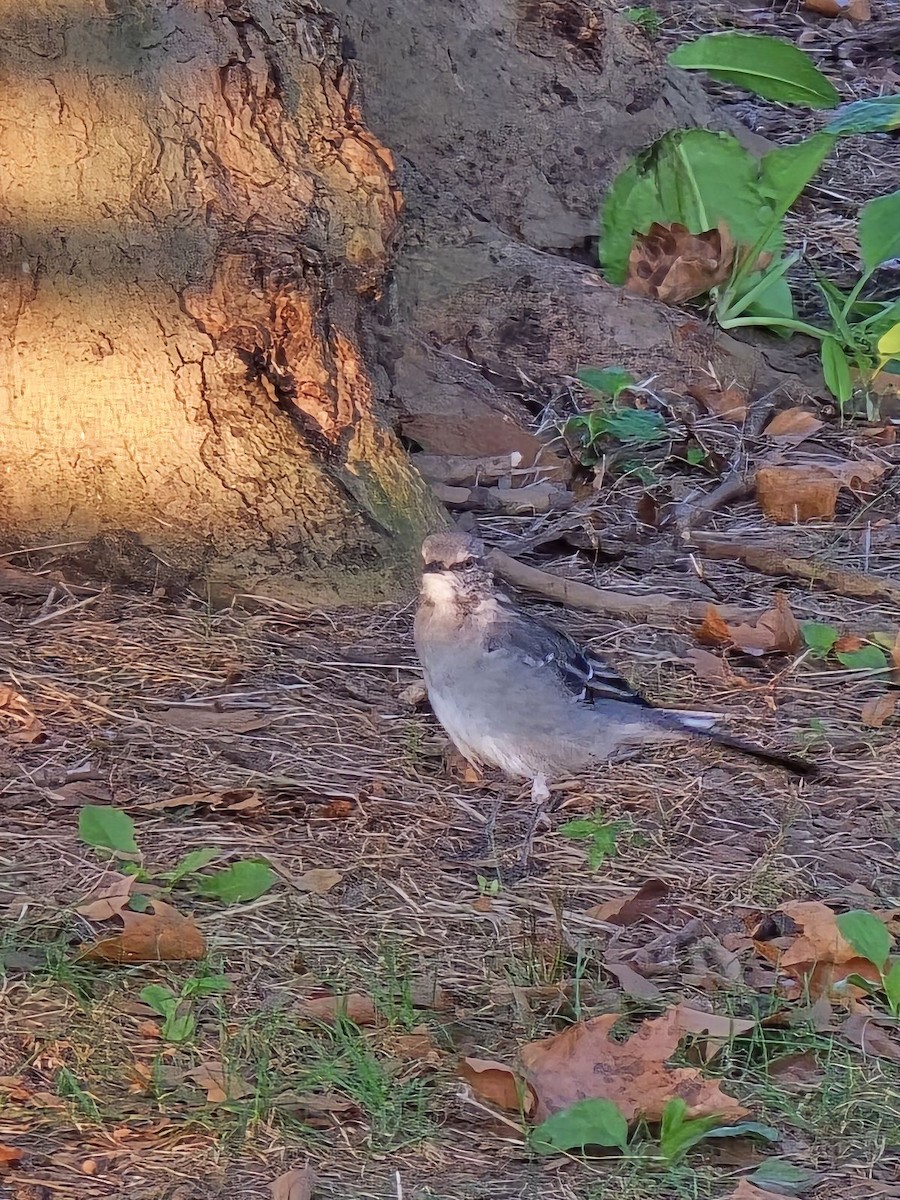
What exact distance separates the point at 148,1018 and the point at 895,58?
24.6ft

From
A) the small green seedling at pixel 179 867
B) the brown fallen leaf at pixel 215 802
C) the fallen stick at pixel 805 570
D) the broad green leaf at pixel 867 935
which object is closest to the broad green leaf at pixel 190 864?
the small green seedling at pixel 179 867

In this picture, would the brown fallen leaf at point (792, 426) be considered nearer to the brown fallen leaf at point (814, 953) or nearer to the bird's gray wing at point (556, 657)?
the bird's gray wing at point (556, 657)

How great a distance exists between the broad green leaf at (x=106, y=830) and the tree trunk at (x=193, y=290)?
1.34 metres

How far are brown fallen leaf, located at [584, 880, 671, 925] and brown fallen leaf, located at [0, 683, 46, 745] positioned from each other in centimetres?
149

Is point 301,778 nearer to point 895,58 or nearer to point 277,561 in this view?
Result: point 277,561

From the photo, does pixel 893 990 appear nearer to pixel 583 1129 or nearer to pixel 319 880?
pixel 583 1129

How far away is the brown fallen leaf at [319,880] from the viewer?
3.50 meters

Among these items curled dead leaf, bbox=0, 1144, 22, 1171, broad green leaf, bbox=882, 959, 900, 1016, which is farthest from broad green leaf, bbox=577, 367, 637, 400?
curled dead leaf, bbox=0, 1144, 22, 1171

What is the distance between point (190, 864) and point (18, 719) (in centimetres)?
82

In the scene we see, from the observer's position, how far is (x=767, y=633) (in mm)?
4688

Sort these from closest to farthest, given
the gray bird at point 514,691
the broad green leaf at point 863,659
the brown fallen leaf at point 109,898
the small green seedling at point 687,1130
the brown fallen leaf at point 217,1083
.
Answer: the small green seedling at point 687,1130 < the brown fallen leaf at point 217,1083 < the brown fallen leaf at point 109,898 < the gray bird at point 514,691 < the broad green leaf at point 863,659

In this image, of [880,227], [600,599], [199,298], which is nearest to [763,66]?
[880,227]

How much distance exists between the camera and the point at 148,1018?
300cm

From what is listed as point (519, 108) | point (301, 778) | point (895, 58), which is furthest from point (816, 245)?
point (301, 778)
